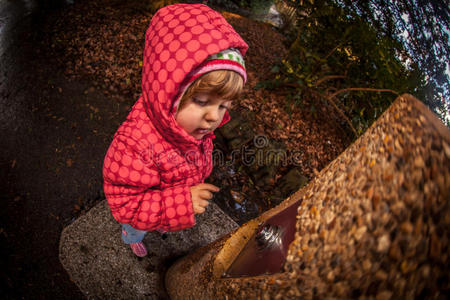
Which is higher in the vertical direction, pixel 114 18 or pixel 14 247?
pixel 114 18

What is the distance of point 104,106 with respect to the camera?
11.8 ft

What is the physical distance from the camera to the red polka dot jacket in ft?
3.93

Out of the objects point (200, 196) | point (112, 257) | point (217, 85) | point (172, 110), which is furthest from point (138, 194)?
point (112, 257)

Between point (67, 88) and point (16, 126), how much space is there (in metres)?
0.95

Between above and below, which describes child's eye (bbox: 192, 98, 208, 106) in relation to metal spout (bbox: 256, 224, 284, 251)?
above

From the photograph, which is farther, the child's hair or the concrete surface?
the concrete surface

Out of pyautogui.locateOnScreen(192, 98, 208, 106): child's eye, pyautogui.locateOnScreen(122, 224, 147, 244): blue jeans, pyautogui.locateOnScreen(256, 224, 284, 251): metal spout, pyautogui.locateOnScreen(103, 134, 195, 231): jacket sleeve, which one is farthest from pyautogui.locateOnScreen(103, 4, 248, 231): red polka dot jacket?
pyautogui.locateOnScreen(256, 224, 284, 251): metal spout

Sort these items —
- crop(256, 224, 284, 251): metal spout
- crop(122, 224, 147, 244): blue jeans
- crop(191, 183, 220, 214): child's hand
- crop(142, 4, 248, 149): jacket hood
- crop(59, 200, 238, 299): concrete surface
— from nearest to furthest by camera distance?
1. crop(256, 224, 284, 251): metal spout
2. crop(142, 4, 248, 149): jacket hood
3. crop(191, 183, 220, 214): child's hand
4. crop(122, 224, 147, 244): blue jeans
5. crop(59, 200, 238, 299): concrete surface

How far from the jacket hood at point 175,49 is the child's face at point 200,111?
0.20 feet

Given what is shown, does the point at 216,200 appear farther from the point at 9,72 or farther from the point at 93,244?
the point at 9,72

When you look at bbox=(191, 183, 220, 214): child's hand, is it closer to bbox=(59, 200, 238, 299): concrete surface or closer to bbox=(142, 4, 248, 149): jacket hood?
bbox=(142, 4, 248, 149): jacket hood

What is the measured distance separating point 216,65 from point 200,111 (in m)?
0.30

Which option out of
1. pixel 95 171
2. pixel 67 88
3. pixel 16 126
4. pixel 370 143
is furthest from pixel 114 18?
pixel 370 143

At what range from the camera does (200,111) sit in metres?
1.36
